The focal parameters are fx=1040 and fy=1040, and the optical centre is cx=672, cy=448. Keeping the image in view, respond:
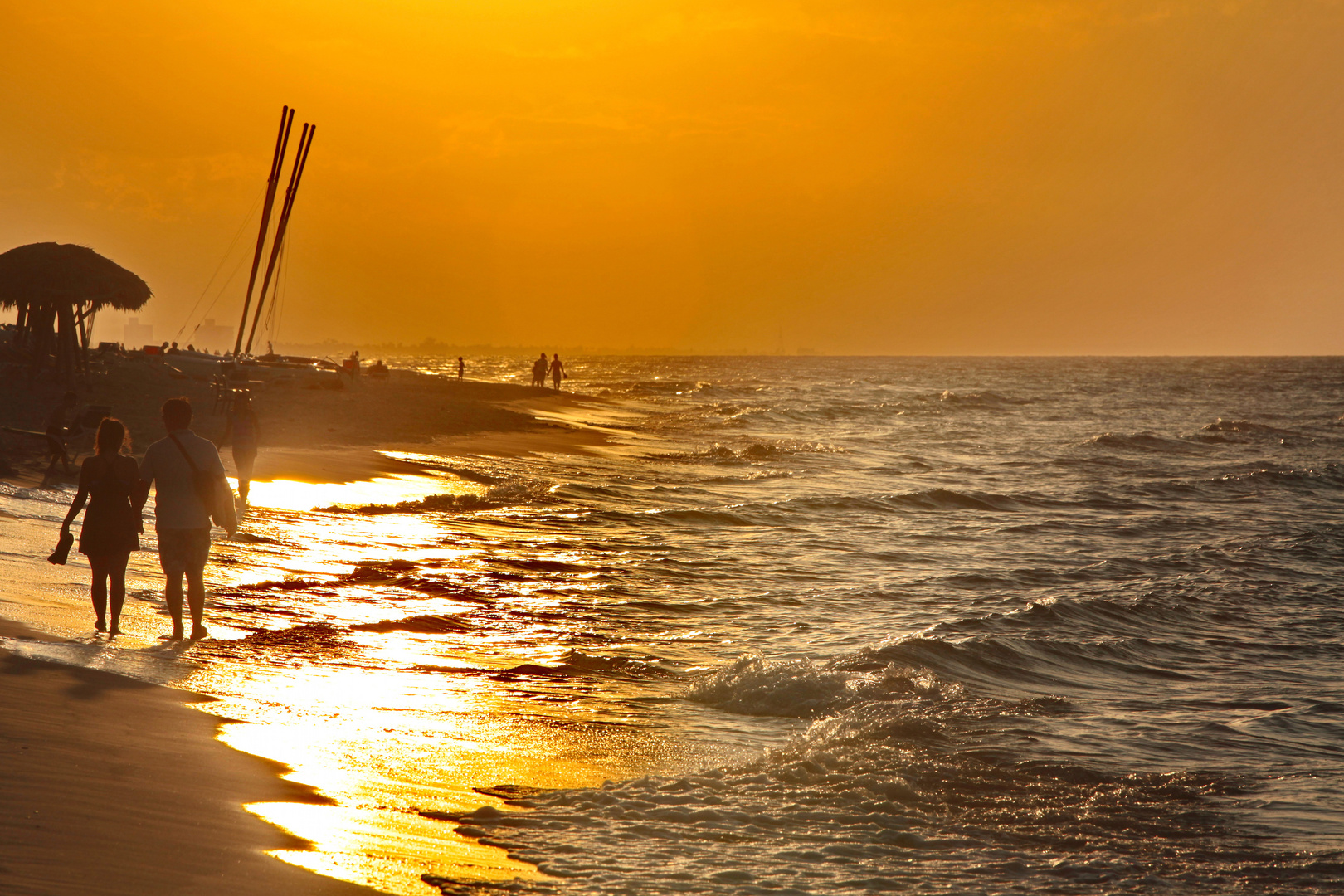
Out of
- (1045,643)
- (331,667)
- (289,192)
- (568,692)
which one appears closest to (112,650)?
(331,667)

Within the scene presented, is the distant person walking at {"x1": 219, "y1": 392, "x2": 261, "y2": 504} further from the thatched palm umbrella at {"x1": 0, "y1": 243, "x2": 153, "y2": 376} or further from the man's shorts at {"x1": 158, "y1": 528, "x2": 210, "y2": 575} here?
the thatched palm umbrella at {"x1": 0, "y1": 243, "x2": 153, "y2": 376}

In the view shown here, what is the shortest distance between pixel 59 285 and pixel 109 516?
23.2 meters

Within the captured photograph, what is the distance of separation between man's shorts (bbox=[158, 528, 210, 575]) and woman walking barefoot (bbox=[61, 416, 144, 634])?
228 millimetres

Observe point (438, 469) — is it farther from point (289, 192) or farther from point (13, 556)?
point (289, 192)

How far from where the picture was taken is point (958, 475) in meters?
27.0

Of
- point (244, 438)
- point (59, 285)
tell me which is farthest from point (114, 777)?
point (59, 285)

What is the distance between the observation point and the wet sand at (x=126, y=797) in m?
3.79

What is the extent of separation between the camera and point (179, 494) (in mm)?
7438

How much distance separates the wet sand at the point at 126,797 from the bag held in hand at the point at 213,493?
5.62 ft

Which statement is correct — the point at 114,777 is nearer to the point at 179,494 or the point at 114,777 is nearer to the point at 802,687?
the point at 179,494

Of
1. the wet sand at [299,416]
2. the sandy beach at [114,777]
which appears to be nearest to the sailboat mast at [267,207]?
the wet sand at [299,416]

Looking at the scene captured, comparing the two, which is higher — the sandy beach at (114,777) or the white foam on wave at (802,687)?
the sandy beach at (114,777)

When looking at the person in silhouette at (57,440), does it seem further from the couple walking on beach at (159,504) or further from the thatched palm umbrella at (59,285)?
the thatched palm umbrella at (59,285)

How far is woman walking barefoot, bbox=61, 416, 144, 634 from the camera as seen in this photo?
24.2 feet
